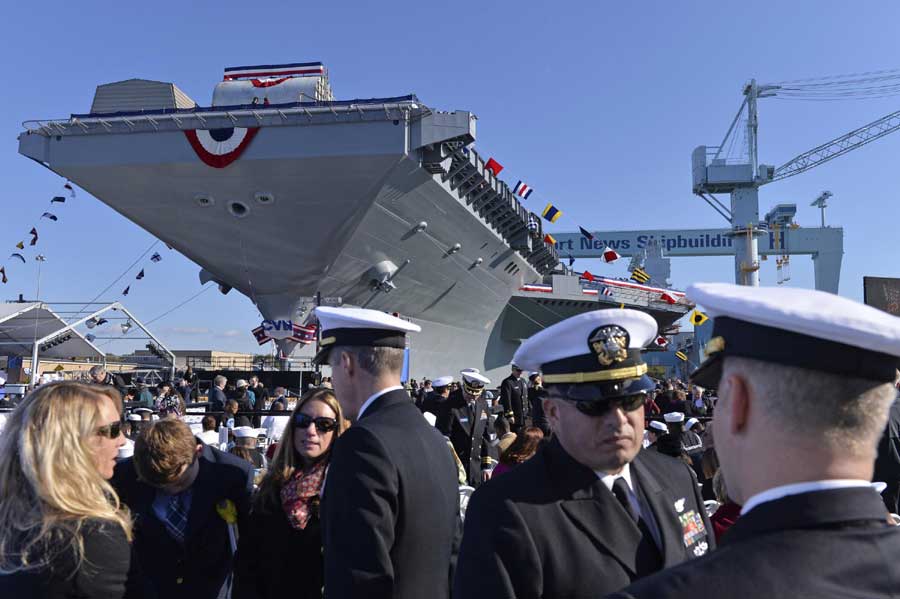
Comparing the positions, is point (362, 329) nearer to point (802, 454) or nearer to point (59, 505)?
point (59, 505)

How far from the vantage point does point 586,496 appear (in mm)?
2068

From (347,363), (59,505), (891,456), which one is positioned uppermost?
(347,363)

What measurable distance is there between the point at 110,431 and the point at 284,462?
1.00m

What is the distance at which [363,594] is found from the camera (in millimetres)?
2363

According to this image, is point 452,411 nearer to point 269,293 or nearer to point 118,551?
point 118,551

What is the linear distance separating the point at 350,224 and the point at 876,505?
847 inches

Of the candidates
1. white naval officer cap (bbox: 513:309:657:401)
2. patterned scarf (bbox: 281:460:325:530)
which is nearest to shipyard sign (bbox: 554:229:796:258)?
patterned scarf (bbox: 281:460:325:530)

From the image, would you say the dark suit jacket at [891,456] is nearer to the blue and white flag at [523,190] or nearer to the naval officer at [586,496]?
the naval officer at [586,496]

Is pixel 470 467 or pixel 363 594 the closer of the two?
pixel 363 594

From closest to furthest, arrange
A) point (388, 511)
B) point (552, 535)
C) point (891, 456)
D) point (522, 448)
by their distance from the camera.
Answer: point (552, 535), point (388, 511), point (891, 456), point (522, 448)

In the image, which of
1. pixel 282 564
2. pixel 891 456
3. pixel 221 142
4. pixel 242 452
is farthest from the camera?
pixel 221 142

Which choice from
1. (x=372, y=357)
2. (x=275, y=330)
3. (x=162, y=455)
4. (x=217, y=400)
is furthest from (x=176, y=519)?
(x=275, y=330)

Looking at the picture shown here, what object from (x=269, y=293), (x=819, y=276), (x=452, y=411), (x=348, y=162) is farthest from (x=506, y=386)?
(x=819, y=276)

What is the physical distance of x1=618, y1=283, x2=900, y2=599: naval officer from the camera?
108 cm
